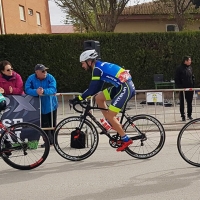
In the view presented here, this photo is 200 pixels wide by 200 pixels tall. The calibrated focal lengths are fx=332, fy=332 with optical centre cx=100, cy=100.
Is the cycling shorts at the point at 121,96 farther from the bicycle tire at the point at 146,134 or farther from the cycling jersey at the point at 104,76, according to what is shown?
the bicycle tire at the point at 146,134

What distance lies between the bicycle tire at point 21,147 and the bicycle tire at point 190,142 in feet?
7.11

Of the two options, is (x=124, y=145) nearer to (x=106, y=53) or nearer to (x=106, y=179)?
(x=106, y=179)

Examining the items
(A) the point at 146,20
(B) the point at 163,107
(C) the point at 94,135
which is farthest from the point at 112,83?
(A) the point at 146,20

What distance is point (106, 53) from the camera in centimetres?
1705

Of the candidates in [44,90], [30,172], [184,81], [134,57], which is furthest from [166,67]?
[30,172]

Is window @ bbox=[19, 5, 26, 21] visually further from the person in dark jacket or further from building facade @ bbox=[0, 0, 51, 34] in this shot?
the person in dark jacket

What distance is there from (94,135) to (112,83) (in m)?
0.98

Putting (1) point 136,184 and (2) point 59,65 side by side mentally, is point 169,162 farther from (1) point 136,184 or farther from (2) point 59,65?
(2) point 59,65

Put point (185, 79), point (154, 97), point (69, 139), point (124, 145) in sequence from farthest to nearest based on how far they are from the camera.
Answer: point (185, 79)
point (154, 97)
point (69, 139)
point (124, 145)

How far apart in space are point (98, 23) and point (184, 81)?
1516 centimetres

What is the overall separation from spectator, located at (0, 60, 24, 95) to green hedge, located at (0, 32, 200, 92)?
10324 millimetres

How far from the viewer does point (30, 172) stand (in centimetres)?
536

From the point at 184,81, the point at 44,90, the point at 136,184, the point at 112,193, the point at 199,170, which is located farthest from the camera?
the point at 184,81

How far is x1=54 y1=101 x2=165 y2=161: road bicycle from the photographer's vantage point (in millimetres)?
5719
